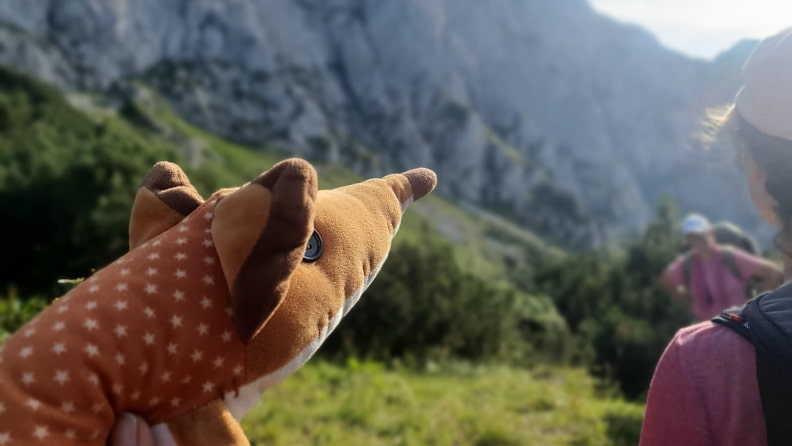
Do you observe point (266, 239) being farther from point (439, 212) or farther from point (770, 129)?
point (439, 212)

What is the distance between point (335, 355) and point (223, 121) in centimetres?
7155

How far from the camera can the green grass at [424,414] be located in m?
4.63

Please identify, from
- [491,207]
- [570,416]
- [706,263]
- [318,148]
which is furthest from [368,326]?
[491,207]

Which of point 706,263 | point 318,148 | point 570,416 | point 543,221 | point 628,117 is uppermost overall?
point 706,263

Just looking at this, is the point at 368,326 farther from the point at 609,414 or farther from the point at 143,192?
the point at 143,192

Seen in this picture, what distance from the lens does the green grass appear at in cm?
463

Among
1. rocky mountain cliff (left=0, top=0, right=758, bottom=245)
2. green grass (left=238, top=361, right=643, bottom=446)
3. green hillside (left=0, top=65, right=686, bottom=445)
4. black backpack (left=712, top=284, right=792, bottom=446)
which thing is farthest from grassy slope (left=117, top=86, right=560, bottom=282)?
black backpack (left=712, top=284, right=792, bottom=446)

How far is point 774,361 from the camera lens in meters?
1.11

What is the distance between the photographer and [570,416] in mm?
5559

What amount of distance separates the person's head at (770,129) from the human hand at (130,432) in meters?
1.43

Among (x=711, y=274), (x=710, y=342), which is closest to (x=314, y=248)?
(x=710, y=342)

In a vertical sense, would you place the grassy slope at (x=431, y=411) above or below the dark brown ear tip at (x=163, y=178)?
below

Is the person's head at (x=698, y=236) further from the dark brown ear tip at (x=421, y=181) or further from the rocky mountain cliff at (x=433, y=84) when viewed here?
the rocky mountain cliff at (x=433, y=84)

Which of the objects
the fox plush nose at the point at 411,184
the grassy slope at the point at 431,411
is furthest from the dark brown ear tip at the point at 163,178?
the grassy slope at the point at 431,411
